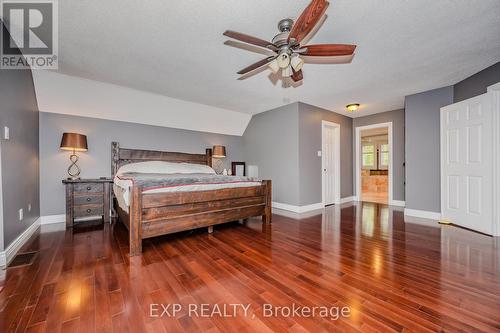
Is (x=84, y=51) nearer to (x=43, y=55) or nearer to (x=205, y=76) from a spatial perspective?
(x=43, y=55)

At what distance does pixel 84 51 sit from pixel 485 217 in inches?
229

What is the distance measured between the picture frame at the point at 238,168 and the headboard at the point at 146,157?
29.3 inches

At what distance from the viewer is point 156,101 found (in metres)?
4.07

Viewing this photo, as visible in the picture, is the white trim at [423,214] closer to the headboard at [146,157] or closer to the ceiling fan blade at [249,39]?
the ceiling fan blade at [249,39]

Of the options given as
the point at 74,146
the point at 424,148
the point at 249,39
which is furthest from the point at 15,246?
the point at 424,148

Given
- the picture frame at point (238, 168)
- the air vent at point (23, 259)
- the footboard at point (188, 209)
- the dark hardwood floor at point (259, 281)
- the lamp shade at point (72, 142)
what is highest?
the lamp shade at point (72, 142)

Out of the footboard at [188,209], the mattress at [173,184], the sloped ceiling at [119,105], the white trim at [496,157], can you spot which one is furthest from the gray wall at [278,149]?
the white trim at [496,157]

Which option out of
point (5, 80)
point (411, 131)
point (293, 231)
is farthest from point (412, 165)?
point (5, 80)

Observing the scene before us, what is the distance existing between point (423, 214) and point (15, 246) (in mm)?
6134

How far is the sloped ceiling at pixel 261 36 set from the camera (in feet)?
5.87

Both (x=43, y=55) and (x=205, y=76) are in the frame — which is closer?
(x=43, y=55)

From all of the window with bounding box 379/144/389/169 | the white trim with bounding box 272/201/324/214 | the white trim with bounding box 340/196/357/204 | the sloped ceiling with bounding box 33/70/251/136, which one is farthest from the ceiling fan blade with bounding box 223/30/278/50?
the window with bounding box 379/144/389/169

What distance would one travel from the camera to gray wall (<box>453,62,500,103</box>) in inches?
113

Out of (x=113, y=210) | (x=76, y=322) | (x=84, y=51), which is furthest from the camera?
(x=113, y=210)
